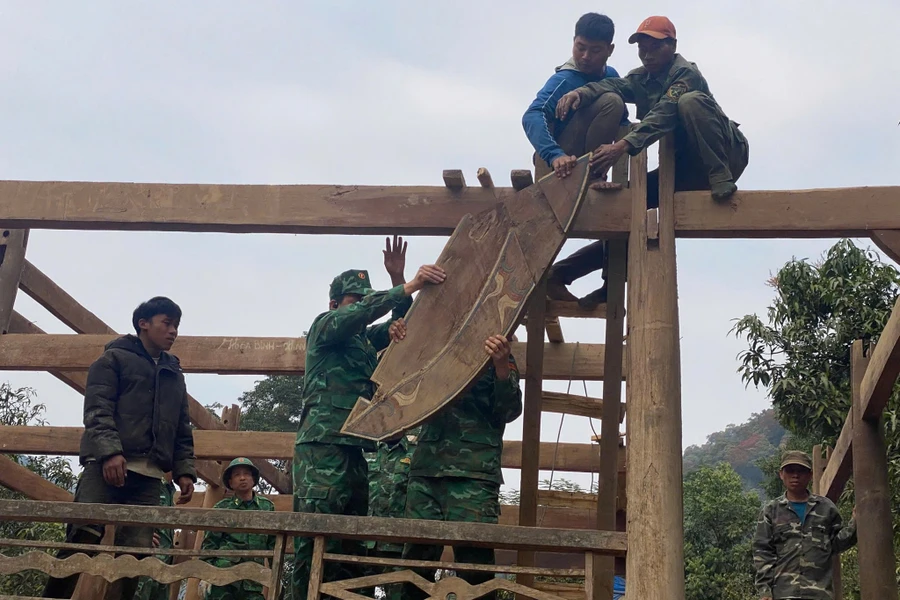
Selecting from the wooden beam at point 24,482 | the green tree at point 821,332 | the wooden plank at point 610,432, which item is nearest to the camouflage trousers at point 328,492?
the wooden plank at point 610,432

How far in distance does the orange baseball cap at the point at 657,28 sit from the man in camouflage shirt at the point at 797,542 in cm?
249

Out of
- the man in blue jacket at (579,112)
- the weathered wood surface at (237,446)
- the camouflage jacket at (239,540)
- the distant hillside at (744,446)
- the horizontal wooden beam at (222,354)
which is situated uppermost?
the distant hillside at (744,446)

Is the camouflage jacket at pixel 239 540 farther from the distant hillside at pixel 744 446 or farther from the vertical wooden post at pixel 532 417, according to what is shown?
the distant hillside at pixel 744 446

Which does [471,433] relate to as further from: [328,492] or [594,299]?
[594,299]

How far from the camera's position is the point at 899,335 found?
516 cm

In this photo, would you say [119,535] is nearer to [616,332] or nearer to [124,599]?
[124,599]

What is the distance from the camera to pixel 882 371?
562cm

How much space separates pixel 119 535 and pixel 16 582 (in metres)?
7.84

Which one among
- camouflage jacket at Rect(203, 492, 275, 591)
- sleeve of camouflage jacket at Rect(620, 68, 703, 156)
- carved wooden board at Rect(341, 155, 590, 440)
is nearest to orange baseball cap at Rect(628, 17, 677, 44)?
sleeve of camouflage jacket at Rect(620, 68, 703, 156)

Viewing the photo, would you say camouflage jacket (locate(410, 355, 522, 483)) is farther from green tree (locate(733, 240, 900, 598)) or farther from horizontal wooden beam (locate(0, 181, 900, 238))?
green tree (locate(733, 240, 900, 598))

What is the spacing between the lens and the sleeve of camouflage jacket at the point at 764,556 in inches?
213

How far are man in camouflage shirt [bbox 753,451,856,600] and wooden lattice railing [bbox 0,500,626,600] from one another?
170 cm

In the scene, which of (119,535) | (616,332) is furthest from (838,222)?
(119,535)

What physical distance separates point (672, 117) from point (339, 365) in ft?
7.30
